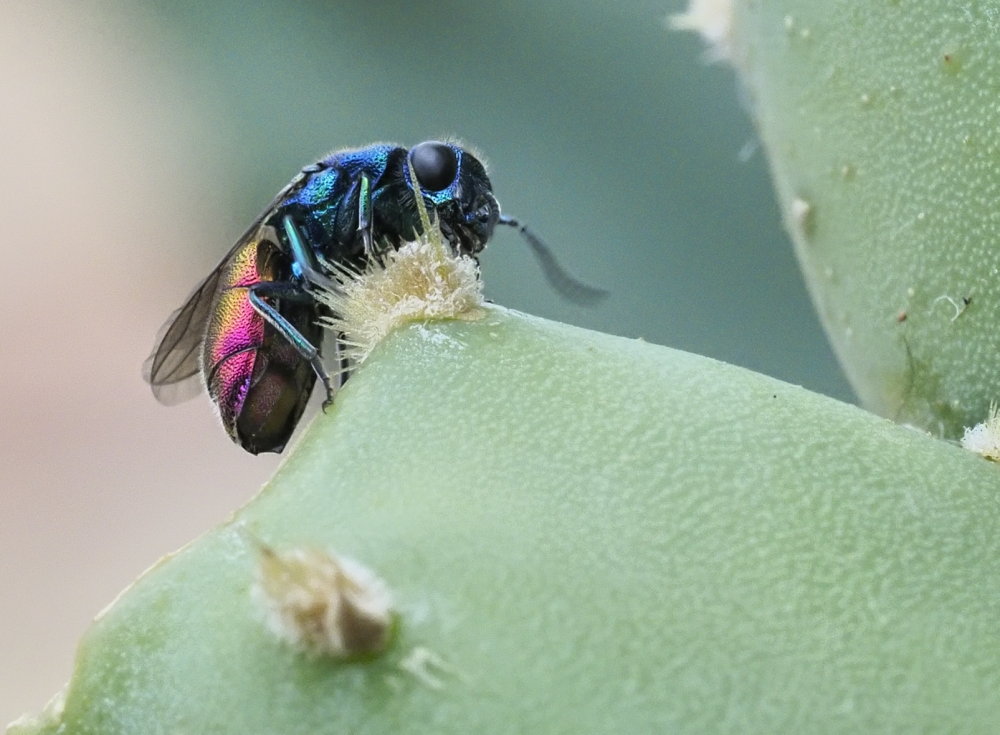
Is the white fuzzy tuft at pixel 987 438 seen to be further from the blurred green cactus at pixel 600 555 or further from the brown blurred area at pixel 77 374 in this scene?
the brown blurred area at pixel 77 374

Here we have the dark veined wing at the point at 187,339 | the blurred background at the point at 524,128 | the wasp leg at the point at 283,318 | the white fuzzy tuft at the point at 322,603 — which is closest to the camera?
the white fuzzy tuft at the point at 322,603

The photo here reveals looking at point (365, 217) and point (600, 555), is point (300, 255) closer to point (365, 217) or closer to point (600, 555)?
point (365, 217)

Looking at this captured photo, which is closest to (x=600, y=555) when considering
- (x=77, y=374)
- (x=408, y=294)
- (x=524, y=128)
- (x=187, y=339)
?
(x=408, y=294)

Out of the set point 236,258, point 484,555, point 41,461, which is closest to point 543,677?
point 484,555

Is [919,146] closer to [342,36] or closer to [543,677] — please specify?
[543,677]

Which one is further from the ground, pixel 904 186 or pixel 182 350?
pixel 904 186

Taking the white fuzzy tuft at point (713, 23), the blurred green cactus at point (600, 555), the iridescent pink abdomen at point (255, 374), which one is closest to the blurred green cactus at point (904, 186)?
the blurred green cactus at point (600, 555)
